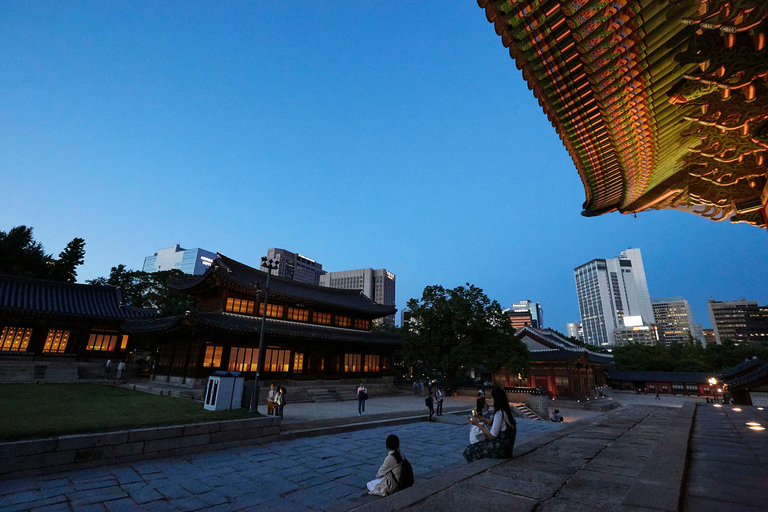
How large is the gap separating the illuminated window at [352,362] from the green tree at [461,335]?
155 inches

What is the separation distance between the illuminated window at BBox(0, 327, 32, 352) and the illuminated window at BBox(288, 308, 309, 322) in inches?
625

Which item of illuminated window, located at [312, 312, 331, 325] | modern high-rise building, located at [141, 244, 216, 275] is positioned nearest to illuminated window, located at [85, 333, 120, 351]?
illuminated window, located at [312, 312, 331, 325]

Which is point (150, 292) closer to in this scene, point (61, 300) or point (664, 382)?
point (61, 300)

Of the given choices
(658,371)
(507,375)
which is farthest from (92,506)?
(658,371)

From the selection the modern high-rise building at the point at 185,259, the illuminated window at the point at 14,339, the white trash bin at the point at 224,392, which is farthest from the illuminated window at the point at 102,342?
the modern high-rise building at the point at 185,259

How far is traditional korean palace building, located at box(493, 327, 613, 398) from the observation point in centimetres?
3142

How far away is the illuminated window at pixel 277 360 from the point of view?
22984 millimetres

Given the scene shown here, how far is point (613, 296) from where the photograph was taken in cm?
14650

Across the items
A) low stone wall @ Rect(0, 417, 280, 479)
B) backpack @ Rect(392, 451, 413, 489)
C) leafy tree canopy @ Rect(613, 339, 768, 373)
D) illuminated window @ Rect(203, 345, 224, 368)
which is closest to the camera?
backpack @ Rect(392, 451, 413, 489)

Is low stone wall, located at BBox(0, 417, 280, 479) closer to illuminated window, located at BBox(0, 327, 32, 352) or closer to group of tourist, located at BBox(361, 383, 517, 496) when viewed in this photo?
group of tourist, located at BBox(361, 383, 517, 496)

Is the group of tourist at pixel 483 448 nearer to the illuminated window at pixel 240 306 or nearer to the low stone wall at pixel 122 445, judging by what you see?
the low stone wall at pixel 122 445

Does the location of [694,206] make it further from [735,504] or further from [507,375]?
[507,375]

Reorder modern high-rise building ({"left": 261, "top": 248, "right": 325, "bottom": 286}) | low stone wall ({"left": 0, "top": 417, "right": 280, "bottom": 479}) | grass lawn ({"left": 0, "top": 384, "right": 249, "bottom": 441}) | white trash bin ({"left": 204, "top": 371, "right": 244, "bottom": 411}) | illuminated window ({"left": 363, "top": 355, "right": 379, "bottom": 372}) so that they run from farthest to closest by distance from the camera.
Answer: modern high-rise building ({"left": 261, "top": 248, "right": 325, "bottom": 286}) < illuminated window ({"left": 363, "top": 355, "right": 379, "bottom": 372}) < white trash bin ({"left": 204, "top": 371, "right": 244, "bottom": 411}) < grass lawn ({"left": 0, "top": 384, "right": 249, "bottom": 441}) < low stone wall ({"left": 0, "top": 417, "right": 280, "bottom": 479})

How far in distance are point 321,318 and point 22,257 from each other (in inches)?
1176
